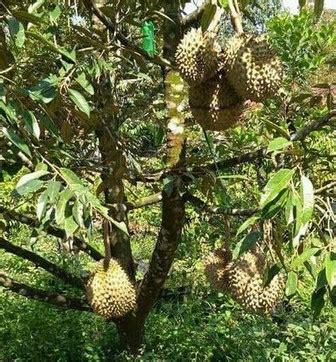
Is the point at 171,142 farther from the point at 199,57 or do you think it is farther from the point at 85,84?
the point at 199,57

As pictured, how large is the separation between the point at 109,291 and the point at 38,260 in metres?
0.56

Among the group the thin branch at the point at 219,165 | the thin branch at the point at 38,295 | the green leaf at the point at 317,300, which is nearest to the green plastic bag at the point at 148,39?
the thin branch at the point at 219,165

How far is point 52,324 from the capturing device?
2.70 meters

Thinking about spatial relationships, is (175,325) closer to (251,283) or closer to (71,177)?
(251,283)

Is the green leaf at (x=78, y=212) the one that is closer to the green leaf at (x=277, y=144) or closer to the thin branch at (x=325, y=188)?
the green leaf at (x=277, y=144)

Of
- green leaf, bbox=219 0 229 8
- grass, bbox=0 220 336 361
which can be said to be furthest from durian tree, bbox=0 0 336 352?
grass, bbox=0 220 336 361

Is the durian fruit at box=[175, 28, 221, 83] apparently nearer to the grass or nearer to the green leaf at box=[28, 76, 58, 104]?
the green leaf at box=[28, 76, 58, 104]

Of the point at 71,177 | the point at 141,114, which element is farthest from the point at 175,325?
the point at 71,177

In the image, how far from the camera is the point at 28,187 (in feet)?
2.93

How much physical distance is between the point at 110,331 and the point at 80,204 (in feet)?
6.00

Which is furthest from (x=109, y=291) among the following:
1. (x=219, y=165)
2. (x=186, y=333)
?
(x=186, y=333)

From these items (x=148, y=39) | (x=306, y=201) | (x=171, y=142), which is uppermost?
(x=148, y=39)

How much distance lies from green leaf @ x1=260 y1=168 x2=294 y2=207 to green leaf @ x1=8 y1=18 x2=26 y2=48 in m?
0.44

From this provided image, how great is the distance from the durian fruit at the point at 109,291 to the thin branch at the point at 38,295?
54 cm
